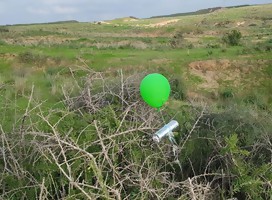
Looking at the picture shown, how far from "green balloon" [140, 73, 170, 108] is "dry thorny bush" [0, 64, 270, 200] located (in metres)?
0.16

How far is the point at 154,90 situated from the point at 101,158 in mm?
989

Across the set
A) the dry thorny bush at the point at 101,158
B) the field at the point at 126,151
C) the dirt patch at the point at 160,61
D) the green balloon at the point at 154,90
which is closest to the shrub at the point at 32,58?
the dirt patch at the point at 160,61

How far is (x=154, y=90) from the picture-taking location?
545 centimetres

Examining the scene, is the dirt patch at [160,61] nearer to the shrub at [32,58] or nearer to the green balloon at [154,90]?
the shrub at [32,58]

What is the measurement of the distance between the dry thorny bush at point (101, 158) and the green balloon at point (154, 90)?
0.16 metres

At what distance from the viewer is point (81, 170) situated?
4871mm

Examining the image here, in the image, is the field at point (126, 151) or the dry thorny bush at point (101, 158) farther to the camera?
the field at point (126, 151)

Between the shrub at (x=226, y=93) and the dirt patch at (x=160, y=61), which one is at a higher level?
the dirt patch at (x=160, y=61)

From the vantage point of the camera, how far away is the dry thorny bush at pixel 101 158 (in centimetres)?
456

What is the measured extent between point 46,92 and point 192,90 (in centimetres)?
642

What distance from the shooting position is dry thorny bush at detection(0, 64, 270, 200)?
4562mm

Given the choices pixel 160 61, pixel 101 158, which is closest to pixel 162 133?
pixel 101 158

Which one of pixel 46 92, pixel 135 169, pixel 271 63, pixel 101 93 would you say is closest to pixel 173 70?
pixel 271 63

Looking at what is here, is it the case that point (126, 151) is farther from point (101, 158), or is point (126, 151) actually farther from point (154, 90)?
point (154, 90)
